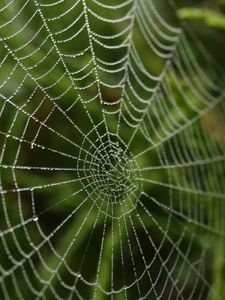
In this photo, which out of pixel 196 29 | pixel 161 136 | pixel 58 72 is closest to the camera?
pixel 58 72

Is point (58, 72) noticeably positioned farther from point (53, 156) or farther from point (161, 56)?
point (161, 56)

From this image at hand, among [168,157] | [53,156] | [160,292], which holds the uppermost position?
[53,156]

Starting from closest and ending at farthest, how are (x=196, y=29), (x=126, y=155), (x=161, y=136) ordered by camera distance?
(x=126, y=155) < (x=161, y=136) < (x=196, y=29)

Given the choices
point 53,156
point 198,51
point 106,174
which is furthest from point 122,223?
point 198,51

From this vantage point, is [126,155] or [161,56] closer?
[126,155]

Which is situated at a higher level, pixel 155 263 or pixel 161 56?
pixel 161 56

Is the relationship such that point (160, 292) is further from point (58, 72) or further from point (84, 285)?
point (58, 72)

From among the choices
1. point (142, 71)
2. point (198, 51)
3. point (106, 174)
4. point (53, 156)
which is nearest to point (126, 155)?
point (106, 174)
